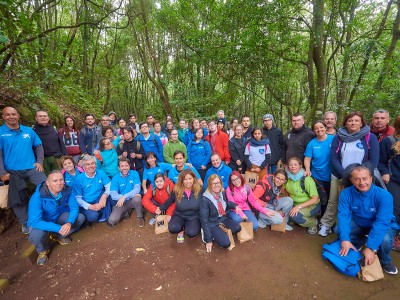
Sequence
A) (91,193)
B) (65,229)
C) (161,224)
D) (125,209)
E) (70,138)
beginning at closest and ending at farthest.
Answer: (65,229)
(161,224)
(91,193)
(125,209)
(70,138)

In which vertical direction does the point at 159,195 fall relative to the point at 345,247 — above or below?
above

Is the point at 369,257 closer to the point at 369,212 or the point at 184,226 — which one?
the point at 369,212

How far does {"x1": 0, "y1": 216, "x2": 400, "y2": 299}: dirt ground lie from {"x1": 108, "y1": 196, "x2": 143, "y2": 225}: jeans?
387mm

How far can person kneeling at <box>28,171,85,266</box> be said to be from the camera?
3480mm

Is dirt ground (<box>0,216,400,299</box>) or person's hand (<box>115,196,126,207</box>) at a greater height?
person's hand (<box>115,196,126,207</box>)

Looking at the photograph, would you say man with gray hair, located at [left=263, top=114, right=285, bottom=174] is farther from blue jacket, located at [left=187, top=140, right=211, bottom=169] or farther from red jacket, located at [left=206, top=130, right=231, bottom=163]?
blue jacket, located at [left=187, top=140, right=211, bottom=169]

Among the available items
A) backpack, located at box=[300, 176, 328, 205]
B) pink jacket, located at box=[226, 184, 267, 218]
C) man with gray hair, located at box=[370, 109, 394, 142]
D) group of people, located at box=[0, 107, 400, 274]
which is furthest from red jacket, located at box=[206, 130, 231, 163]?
man with gray hair, located at box=[370, 109, 394, 142]

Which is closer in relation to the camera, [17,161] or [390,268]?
[390,268]

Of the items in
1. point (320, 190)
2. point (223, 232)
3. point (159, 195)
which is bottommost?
point (223, 232)

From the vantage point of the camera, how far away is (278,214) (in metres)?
4.03

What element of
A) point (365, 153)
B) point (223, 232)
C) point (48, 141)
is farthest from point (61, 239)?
point (365, 153)

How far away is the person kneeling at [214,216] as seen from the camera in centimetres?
362

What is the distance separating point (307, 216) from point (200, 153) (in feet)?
9.72

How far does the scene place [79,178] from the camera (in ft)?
14.0
